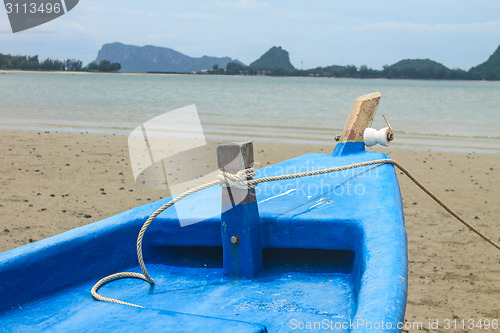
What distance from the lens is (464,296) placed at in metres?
3.47

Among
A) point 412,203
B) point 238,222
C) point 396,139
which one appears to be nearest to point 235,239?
point 238,222

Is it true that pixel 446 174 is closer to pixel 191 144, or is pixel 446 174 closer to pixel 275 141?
pixel 275 141

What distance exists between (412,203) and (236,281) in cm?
448

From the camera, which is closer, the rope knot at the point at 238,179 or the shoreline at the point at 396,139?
the rope knot at the point at 238,179

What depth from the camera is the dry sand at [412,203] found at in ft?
11.8

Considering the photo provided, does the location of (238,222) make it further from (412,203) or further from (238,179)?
(412,203)

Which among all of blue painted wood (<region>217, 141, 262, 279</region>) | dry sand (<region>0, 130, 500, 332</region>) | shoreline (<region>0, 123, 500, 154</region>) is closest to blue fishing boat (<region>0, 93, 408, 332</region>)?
blue painted wood (<region>217, 141, 262, 279</region>)

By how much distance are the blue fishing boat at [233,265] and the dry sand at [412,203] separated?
1.32m

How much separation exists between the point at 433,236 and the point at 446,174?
3433 millimetres

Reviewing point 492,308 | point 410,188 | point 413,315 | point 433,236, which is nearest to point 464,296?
point 492,308

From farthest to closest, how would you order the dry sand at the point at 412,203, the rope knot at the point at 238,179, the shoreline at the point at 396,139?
the shoreline at the point at 396,139 → the dry sand at the point at 412,203 → the rope knot at the point at 238,179

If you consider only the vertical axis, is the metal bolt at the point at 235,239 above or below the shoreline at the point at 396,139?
above

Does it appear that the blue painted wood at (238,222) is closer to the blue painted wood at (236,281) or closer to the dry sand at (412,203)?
the blue painted wood at (236,281)

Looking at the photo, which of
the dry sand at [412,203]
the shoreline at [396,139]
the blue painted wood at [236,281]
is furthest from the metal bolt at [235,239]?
the shoreline at [396,139]
